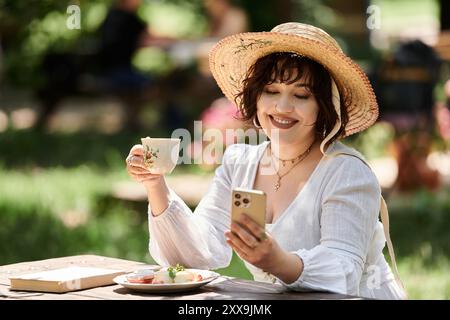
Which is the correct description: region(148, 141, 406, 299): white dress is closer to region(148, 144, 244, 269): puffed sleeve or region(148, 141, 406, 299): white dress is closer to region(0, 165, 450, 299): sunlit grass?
region(148, 144, 244, 269): puffed sleeve

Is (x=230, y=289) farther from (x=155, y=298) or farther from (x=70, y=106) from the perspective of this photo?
(x=70, y=106)

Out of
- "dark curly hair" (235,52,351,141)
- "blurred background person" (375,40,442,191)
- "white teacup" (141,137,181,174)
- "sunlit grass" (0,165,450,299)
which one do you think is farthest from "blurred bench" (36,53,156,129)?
"white teacup" (141,137,181,174)

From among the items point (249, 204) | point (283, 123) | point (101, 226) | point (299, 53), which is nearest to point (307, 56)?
point (299, 53)

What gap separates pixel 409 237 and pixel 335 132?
3773mm

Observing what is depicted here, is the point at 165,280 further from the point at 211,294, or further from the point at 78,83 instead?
the point at 78,83

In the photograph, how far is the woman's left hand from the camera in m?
2.72

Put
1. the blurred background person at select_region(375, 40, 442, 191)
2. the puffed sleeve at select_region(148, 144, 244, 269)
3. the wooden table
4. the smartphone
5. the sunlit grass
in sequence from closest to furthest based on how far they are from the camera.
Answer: the smartphone < the wooden table < the puffed sleeve at select_region(148, 144, 244, 269) < the sunlit grass < the blurred background person at select_region(375, 40, 442, 191)

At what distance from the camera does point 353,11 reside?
1791 cm

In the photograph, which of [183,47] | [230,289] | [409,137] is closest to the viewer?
[230,289]

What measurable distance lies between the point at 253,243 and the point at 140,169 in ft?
2.08

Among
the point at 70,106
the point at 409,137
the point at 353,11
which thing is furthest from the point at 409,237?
the point at 353,11

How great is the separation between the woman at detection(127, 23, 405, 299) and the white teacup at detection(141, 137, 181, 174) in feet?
0.22

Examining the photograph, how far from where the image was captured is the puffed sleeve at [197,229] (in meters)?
3.43

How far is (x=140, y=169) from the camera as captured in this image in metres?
3.26
